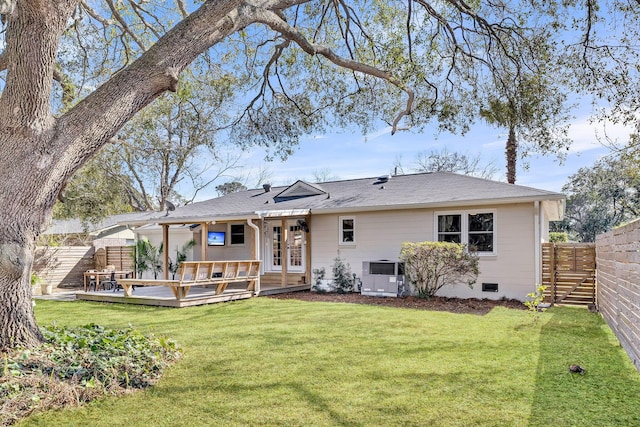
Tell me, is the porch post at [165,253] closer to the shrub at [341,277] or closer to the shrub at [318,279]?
the shrub at [318,279]

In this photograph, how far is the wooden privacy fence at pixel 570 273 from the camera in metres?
10.3

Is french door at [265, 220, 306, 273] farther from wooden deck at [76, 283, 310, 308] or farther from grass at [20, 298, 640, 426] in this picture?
grass at [20, 298, 640, 426]

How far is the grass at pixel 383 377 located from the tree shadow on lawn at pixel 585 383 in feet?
0.04

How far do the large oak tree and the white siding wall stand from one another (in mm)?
3073

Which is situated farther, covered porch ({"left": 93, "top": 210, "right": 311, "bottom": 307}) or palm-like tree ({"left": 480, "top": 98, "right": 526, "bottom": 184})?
covered porch ({"left": 93, "top": 210, "right": 311, "bottom": 307})

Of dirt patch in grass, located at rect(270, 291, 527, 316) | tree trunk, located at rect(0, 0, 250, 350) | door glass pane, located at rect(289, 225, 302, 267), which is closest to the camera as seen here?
tree trunk, located at rect(0, 0, 250, 350)

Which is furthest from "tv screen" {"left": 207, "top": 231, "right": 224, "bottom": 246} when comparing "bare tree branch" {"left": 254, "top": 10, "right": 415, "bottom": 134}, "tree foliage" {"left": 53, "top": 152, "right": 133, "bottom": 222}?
"tree foliage" {"left": 53, "top": 152, "right": 133, "bottom": 222}

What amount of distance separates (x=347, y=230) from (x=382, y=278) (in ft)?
6.90

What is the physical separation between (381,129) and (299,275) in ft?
18.7

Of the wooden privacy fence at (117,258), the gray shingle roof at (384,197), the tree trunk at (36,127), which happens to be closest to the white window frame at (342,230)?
the gray shingle roof at (384,197)

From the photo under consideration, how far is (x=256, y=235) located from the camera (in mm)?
13602

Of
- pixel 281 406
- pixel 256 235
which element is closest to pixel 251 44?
pixel 256 235

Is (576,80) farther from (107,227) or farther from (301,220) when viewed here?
(107,227)

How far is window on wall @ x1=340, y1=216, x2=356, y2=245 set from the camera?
13805 mm
